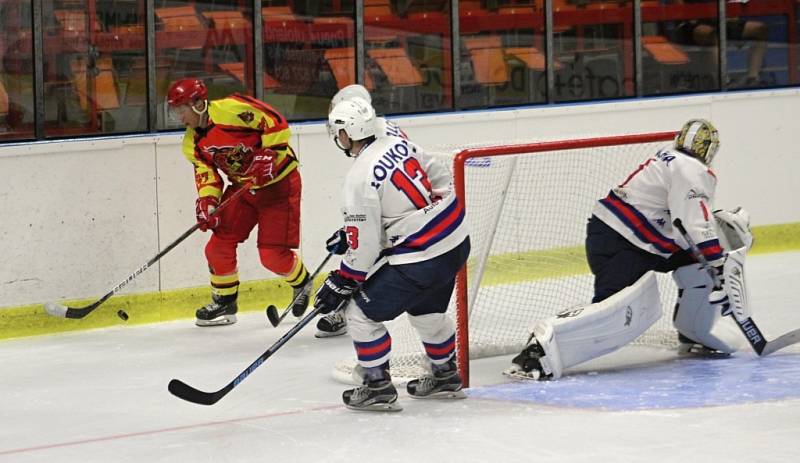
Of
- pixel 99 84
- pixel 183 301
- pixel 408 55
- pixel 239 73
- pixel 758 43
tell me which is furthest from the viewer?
pixel 758 43

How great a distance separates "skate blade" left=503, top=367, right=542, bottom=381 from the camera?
512cm

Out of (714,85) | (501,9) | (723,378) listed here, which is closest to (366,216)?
(723,378)

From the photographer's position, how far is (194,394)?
463 cm

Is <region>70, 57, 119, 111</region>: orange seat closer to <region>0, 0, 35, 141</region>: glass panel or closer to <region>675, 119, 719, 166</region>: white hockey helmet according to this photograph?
<region>0, 0, 35, 141</region>: glass panel

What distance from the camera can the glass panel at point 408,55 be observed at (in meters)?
7.63

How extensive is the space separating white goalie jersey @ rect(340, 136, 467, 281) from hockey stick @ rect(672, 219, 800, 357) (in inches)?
36.6

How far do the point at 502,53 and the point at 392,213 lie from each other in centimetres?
362

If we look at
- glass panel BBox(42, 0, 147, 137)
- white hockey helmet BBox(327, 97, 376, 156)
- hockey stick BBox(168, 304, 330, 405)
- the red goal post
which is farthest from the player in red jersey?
white hockey helmet BBox(327, 97, 376, 156)

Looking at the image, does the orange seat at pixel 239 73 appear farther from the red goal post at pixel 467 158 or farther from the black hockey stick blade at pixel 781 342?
the black hockey stick blade at pixel 781 342

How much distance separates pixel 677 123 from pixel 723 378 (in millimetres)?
3124

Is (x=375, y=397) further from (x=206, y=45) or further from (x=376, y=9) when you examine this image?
(x=376, y=9)

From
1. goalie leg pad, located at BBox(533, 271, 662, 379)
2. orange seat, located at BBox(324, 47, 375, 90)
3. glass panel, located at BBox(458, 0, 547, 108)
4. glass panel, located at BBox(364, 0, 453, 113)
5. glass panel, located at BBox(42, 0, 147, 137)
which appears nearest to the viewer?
goalie leg pad, located at BBox(533, 271, 662, 379)

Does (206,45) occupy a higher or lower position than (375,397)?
higher

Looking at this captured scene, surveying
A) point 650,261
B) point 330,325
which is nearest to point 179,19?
point 330,325
